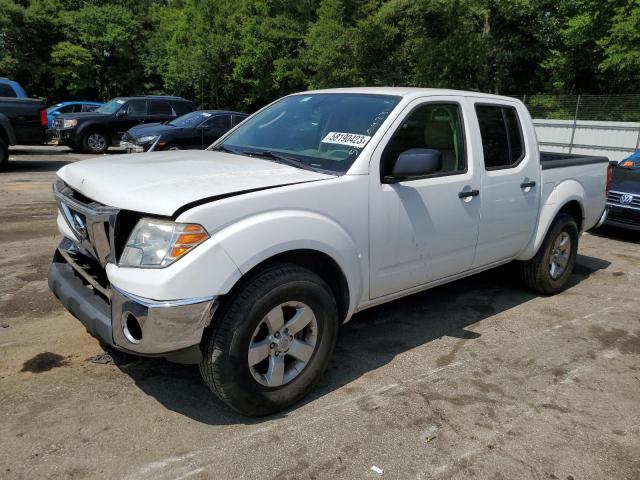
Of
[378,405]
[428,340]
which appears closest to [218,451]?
[378,405]

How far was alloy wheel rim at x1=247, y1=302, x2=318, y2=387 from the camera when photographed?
9.41 feet

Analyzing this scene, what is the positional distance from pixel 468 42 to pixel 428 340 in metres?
23.6

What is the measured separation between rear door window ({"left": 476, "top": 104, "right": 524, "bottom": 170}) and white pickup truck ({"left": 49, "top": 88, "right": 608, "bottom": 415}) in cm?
2

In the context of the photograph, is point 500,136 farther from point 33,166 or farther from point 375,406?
point 33,166

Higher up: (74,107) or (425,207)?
(425,207)

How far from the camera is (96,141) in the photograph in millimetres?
16375

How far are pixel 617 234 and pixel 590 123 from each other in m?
10.7

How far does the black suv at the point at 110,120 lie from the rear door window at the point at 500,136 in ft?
45.2

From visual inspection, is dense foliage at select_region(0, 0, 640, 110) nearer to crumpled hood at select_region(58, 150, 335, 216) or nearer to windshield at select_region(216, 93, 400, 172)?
windshield at select_region(216, 93, 400, 172)

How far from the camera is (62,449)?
8.72ft

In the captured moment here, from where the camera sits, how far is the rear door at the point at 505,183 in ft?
13.6

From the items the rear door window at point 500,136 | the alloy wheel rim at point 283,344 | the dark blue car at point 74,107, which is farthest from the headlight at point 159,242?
the dark blue car at point 74,107

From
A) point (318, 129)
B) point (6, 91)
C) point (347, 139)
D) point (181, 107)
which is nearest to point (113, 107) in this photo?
point (181, 107)

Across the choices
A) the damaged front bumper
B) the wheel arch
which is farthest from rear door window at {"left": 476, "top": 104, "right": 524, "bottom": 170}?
the damaged front bumper
